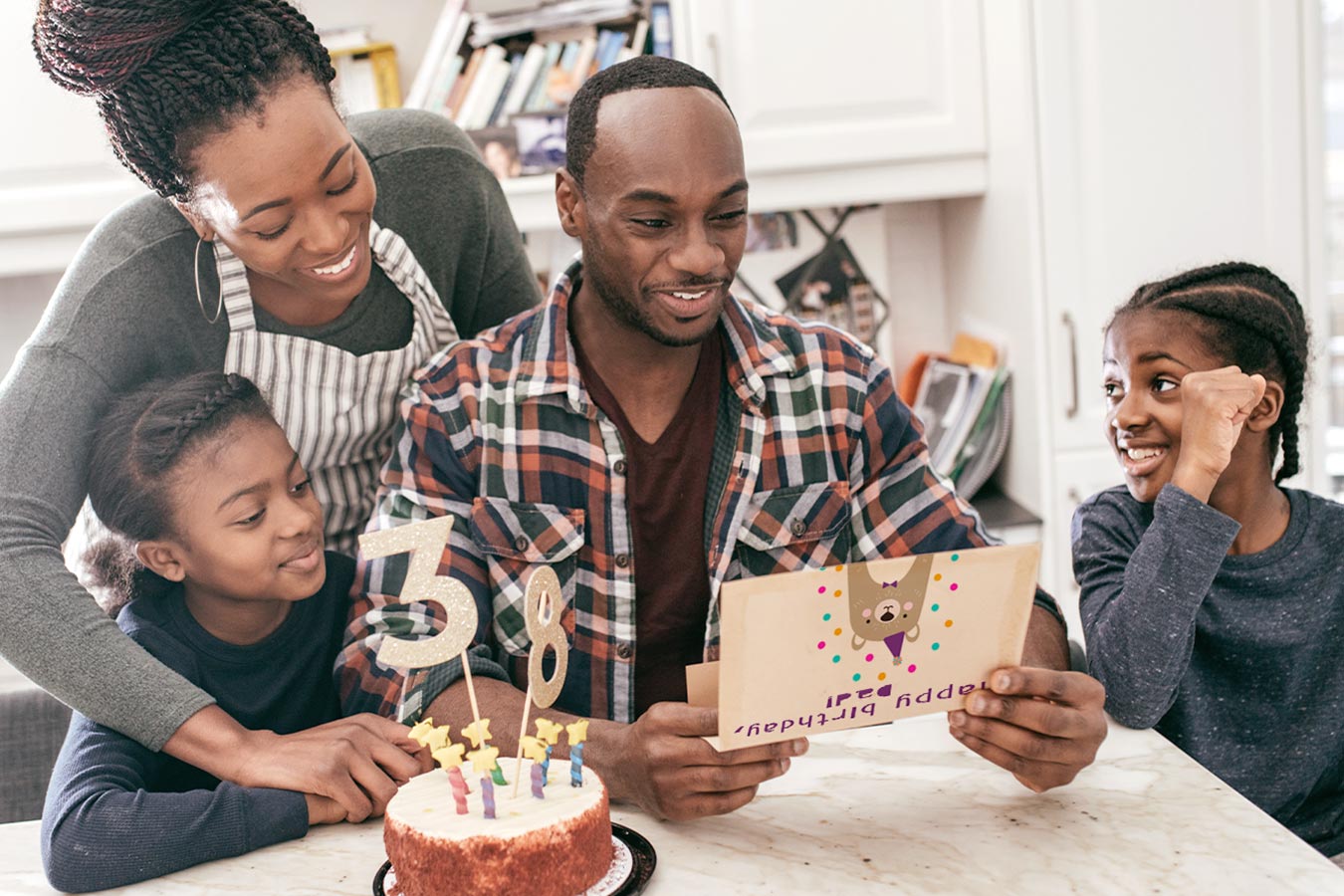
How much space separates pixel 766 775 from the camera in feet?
3.29

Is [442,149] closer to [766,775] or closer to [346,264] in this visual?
[346,264]

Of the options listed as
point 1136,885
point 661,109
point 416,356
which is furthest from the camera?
point 416,356

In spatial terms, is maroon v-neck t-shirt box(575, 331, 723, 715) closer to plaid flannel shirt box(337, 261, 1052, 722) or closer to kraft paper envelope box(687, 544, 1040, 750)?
plaid flannel shirt box(337, 261, 1052, 722)

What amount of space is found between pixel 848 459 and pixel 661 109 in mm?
396

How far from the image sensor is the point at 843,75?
7.70 ft

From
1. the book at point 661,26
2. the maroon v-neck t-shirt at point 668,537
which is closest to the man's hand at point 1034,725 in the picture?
the maroon v-neck t-shirt at point 668,537

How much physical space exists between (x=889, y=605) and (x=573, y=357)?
1.69ft

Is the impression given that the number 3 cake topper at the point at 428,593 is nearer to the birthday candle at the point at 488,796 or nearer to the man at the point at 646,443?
the birthday candle at the point at 488,796

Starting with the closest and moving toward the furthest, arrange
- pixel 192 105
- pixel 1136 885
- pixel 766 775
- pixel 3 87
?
pixel 1136 885 → pixel 766 775 → pixel 192 105 → pixel 3 87

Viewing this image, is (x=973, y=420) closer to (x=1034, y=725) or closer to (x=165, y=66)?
(x=1034, y=725)

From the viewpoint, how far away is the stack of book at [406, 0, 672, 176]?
91.0 inches

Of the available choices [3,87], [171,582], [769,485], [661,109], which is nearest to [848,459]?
[769,485]

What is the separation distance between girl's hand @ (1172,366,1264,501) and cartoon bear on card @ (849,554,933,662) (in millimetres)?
378

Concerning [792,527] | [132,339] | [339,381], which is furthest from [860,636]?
[132,339]
